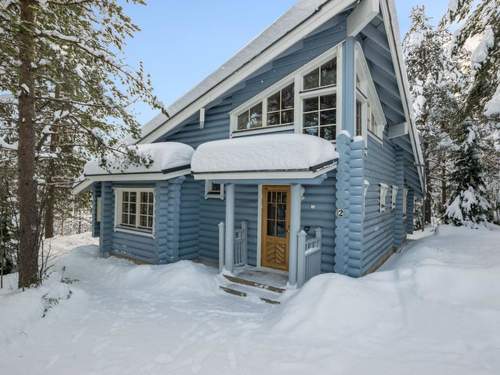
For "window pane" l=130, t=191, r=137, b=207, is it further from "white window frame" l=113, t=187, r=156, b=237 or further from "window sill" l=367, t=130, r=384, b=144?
"window sill" l=367, t=130, r=384, b=144

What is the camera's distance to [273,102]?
8102mm

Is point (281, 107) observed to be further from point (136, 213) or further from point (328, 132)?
point (136, 213)

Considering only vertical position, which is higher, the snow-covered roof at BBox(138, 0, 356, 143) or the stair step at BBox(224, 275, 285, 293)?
the snow-covered roof at BBox(138, 0, 356, 143)

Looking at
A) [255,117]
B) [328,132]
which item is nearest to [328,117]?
[328,132]

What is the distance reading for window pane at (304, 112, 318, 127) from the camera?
7.30m

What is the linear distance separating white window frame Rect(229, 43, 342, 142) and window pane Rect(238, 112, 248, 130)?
0.32 ft

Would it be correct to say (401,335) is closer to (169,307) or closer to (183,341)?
(183,341)

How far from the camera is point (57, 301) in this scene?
5.50 meters

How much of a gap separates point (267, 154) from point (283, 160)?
1.51 ft

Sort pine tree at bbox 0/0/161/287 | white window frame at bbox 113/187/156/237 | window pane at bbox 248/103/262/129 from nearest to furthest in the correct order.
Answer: pine tree at bbox 0/0/161/287
window pane at bbox 248/103/262/129
white window frame at bbox 113/187/156/237

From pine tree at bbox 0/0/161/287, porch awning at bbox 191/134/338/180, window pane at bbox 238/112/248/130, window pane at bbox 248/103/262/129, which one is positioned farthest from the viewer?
window pane at bbox 238/112/248/130

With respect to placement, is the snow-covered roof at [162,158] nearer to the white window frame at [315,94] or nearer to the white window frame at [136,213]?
the white window frame at [136,213]

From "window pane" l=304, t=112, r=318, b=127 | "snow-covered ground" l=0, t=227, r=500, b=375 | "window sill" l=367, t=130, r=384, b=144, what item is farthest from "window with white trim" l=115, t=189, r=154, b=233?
"window sill" l=367, t=130, r=384, b=144

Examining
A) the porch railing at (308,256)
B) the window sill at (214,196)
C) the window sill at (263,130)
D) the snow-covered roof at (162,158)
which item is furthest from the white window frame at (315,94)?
the porch railing at (308,256)
